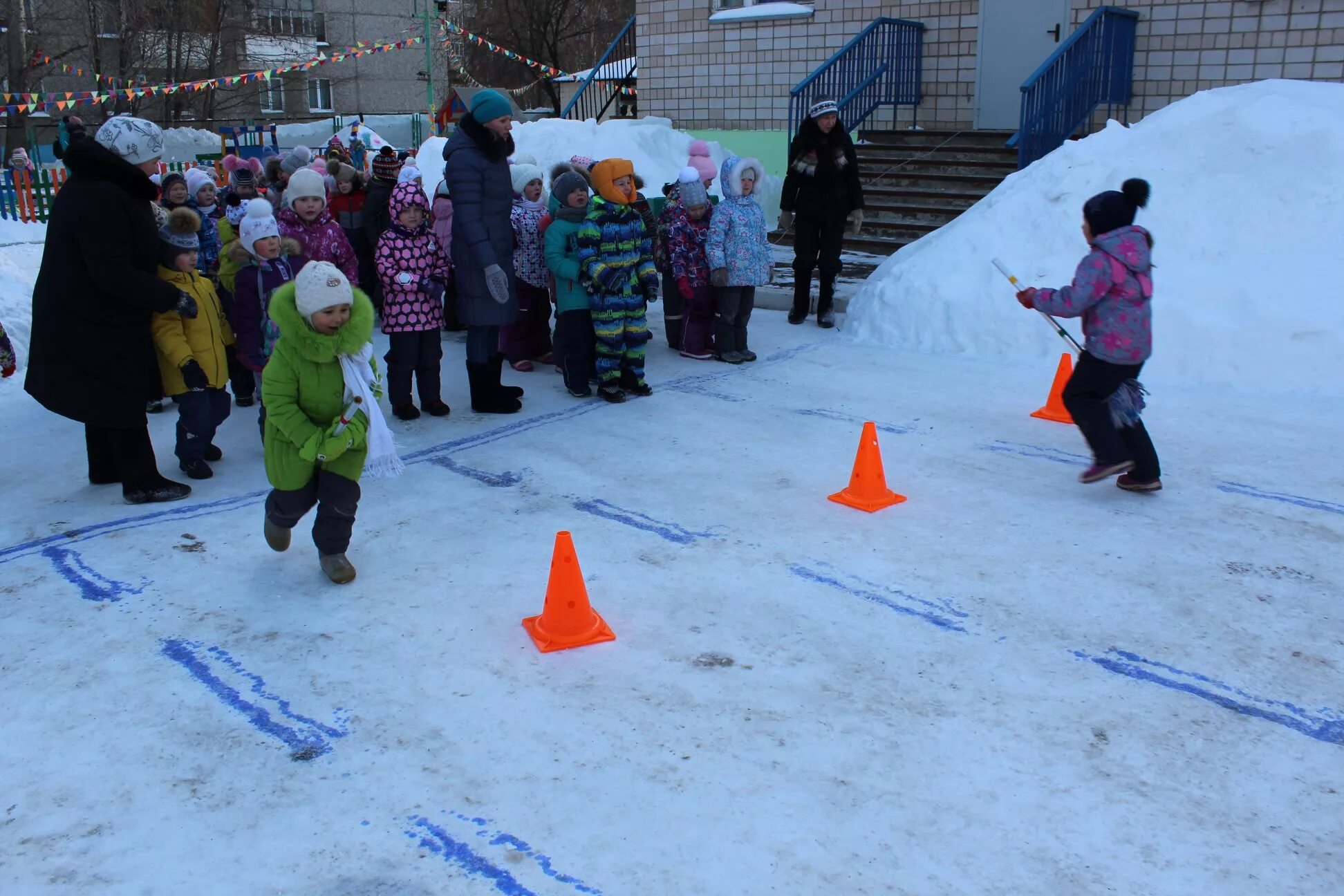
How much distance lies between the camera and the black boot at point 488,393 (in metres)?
6.71

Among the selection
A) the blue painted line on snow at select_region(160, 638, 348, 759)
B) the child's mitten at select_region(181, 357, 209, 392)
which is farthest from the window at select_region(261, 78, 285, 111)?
the blue painted line on snow at select_region(160, 638, 348, 759)

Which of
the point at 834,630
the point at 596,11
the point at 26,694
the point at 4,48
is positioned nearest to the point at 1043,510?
Result: the point at 834,630

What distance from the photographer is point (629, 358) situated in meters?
7.04

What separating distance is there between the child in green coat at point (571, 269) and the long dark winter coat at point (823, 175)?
107 inches

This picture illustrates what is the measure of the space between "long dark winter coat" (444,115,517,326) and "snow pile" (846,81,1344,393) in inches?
138

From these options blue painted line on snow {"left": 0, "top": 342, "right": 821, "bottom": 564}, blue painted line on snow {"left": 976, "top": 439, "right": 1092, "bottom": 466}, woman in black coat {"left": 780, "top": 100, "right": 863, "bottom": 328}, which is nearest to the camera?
blue painted line on snow {"left": 0, "top": 342, "right": 821, "bottom": 564}

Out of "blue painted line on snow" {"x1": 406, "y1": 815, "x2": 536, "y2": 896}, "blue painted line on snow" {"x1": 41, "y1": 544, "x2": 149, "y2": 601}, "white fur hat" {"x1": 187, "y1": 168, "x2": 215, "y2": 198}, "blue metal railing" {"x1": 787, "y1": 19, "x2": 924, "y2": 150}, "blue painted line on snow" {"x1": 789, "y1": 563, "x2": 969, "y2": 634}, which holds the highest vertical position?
"blue metal railing" {"x1": 787, "y1": 19, "x2": 924, "y2": 150}

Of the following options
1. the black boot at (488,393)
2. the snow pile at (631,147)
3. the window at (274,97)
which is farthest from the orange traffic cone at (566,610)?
the window at (274,97)

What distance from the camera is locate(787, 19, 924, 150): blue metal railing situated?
44.5 feet

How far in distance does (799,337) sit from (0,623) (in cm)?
638

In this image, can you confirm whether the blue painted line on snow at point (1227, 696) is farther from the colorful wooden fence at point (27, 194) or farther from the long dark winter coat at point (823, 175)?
the colorful wooden fence at point (27, 194)

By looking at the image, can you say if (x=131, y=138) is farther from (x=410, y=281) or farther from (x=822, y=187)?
(x=822, y=187)

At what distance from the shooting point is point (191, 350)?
5219 mm

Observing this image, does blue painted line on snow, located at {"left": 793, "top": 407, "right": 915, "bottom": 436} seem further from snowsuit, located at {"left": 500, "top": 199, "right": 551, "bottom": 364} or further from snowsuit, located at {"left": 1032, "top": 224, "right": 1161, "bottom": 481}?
snowsuit, located at {"left": 500, "top": 199, "right": 551, "bottom": 364}
